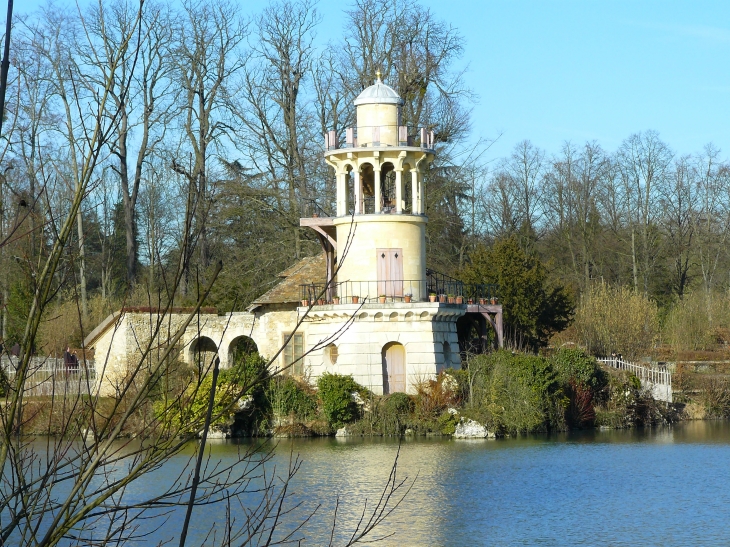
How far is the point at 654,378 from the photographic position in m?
34.4

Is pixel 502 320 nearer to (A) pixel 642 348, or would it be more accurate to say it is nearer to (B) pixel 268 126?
(A) pixel 642 348

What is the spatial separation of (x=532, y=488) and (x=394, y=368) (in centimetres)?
1037

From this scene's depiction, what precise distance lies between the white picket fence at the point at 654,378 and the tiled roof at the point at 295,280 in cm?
867

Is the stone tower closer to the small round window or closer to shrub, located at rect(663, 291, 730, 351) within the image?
the small round window

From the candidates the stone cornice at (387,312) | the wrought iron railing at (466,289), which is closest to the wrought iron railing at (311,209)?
the wrought iron railing at (466,289)

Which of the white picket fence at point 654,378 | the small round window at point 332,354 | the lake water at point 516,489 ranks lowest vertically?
the lake water at point 516,489

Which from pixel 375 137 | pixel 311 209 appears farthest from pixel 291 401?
pixel 311 209

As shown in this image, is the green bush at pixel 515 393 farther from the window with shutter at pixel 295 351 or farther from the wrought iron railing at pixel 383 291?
the window with shutter at pixel 295 351

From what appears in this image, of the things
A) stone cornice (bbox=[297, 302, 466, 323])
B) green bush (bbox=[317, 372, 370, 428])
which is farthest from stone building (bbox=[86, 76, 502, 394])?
green bush (bbox=[317, 372, 370, 428])

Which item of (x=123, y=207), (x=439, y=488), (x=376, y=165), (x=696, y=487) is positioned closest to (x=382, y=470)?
(x=439, y=488)

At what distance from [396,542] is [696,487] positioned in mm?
6972

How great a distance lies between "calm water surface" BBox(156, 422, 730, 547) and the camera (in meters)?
17.4

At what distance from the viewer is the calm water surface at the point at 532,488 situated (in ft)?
57.1

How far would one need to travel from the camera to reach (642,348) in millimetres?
38344
